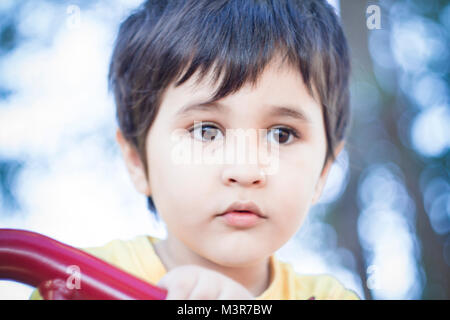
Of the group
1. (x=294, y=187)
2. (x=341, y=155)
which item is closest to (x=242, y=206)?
(x=294, y=187)

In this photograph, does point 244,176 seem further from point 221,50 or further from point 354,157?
point 354,157

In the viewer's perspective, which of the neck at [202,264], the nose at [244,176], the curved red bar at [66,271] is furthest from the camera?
the neck at [202,264]

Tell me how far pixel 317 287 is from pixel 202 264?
294 millimetres

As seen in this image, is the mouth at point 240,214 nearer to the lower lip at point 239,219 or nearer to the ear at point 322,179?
the lower lip at point 239,219

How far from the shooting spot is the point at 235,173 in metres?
1.05

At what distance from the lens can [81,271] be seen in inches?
36.3

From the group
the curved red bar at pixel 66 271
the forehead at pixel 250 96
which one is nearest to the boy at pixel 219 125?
the forehead at pixel 250 96

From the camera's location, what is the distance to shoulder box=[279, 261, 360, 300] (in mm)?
1236

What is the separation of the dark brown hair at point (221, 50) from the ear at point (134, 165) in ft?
0.05

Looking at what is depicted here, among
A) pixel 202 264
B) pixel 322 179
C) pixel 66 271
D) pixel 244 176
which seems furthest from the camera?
pixel 322 179

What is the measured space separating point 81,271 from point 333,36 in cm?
75

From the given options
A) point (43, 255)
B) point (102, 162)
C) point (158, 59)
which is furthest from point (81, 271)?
point (158, 59)

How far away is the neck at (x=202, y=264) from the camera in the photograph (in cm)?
117
